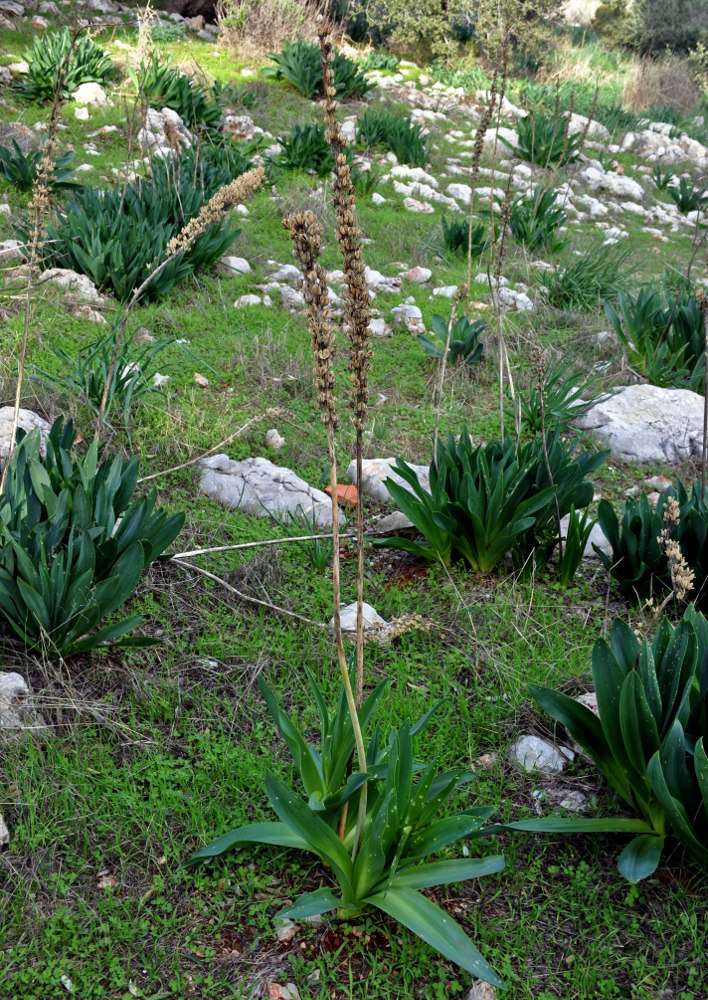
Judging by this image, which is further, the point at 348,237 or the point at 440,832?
the point at 440,832

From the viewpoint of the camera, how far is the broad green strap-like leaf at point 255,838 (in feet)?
6.27

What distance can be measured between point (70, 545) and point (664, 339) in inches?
158

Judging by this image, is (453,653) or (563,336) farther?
(563,336)

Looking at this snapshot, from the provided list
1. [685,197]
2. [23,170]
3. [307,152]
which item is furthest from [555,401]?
[685,197]

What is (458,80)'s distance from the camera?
1259 centimetres

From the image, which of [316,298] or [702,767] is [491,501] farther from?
[316,298]

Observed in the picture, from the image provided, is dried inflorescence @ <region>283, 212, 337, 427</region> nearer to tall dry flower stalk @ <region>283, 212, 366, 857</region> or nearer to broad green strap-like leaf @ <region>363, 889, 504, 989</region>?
tall dry flower stalk @ <region>283, 212, 366, 857</region>

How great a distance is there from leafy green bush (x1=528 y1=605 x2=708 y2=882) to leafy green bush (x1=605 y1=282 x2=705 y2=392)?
3091 millimetres

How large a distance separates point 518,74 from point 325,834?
656 inches

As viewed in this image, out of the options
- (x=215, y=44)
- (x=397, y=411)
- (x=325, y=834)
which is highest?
(x=215, y=44)

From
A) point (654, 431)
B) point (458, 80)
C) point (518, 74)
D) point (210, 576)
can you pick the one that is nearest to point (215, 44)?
point (458, 80)

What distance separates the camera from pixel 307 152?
300 inches

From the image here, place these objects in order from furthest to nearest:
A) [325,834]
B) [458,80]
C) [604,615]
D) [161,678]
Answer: [458,80], [604,615], [161,678], [325,834]

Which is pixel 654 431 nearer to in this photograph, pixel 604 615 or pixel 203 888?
pixel 604 615
